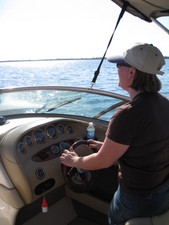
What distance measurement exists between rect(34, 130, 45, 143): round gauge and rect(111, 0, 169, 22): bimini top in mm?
1114

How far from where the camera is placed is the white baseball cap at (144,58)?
127 centimetres

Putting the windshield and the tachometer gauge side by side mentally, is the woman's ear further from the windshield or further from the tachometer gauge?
the windshield

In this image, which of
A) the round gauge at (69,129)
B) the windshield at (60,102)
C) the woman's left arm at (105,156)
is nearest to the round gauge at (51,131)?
the round gauge at (69,129)

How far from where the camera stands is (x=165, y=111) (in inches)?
50.8

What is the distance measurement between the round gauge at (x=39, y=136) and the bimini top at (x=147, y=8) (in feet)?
3.65

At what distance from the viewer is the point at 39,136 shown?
2.10m

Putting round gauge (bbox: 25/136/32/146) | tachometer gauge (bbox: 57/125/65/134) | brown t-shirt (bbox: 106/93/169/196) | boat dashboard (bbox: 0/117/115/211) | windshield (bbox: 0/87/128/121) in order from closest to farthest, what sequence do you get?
brown t-shirt (bbox: 106/93/169/196)
boat dashboard (bbox: 0/117/115/211)
round gauge (bbox: 25/136/32/146)
tachometer gauge (bbox: 57/125/65/134)
windshield (bbox: 0/87/128/121)

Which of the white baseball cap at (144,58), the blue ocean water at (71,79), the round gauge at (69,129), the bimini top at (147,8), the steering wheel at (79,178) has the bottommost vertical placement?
the blue ocean water at (71,79)

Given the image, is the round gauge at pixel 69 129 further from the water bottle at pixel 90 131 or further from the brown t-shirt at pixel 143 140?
→ the brown t-shirt at pixel 143 140

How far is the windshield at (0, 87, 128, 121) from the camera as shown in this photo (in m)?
2.70

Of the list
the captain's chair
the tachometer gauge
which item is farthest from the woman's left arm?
the tachometer gauge

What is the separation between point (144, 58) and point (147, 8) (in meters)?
0.94

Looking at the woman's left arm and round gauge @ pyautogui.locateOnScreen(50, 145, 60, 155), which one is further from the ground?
the woman's left arm

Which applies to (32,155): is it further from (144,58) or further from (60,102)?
(144,58)
